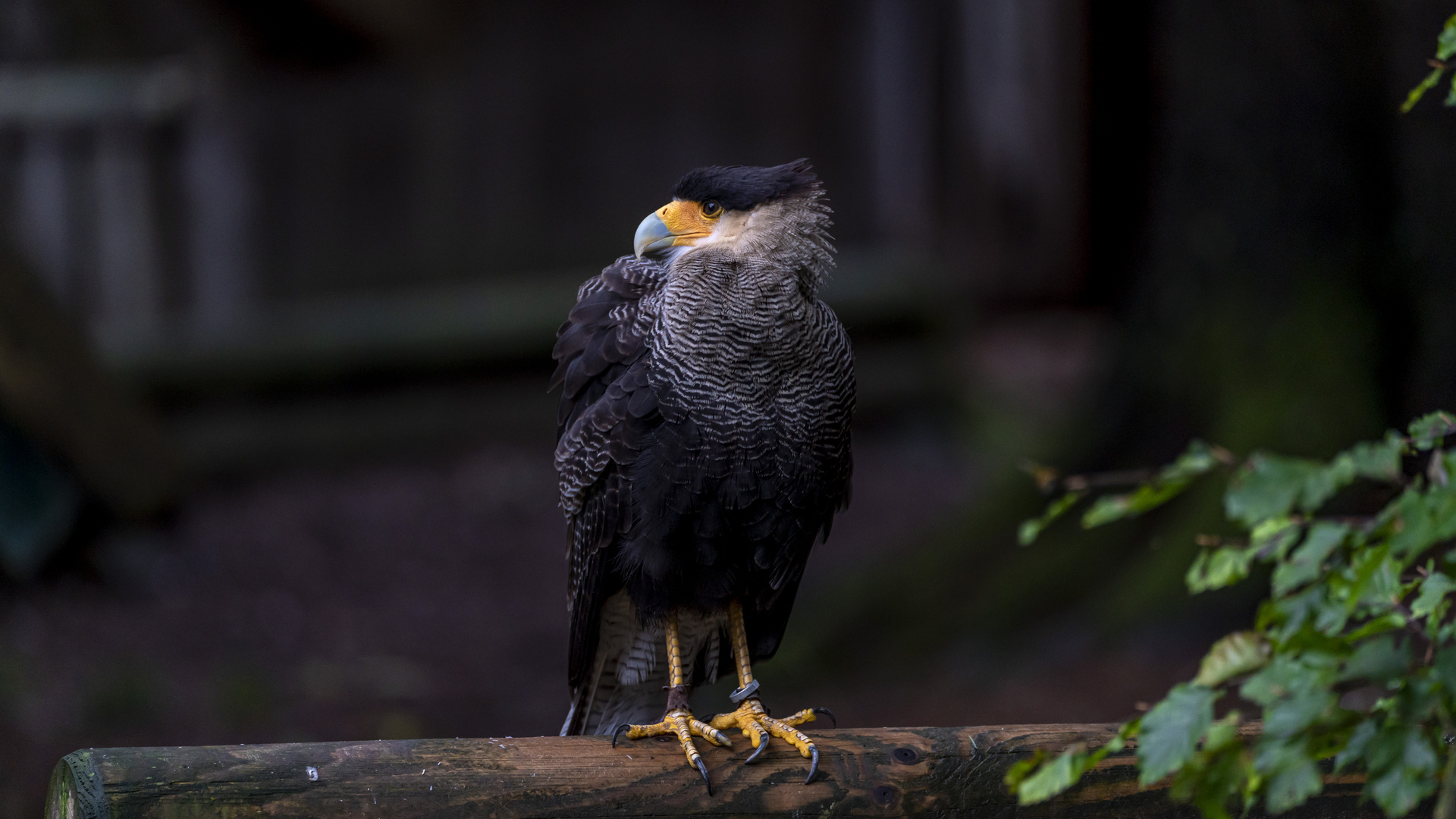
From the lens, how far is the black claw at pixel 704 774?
234 cm

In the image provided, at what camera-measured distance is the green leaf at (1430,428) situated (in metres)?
1.45

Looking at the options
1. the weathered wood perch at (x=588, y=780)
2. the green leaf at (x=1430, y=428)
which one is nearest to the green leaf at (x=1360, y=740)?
the green leaf at (x=1430, y=428)

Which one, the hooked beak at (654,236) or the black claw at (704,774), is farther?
the hooked beak at (654,236)

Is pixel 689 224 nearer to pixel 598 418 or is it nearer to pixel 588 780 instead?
pixel 598 418

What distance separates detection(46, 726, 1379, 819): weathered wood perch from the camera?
2.04 m

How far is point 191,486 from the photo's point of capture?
6289 mm

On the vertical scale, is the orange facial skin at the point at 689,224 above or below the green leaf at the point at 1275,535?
above

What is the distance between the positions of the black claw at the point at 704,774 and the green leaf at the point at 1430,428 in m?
1.37

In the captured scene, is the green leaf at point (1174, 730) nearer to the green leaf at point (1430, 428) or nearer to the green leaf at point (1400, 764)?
the green leaf at point (1400, 764)

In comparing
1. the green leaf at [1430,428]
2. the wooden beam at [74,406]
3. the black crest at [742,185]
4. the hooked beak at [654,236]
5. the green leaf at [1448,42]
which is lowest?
the wooden beam at [74,406]

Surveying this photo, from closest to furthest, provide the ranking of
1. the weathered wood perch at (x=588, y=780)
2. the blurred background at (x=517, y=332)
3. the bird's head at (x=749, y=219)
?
the weathered wood perch at (x=588, y=780), the bird's head at (x=749, y=219), the blurred background at (x=517, y=332)

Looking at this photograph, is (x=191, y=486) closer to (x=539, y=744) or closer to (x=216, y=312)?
(x=216, y=312)

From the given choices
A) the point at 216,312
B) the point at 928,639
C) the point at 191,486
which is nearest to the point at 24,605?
the point at 191,486

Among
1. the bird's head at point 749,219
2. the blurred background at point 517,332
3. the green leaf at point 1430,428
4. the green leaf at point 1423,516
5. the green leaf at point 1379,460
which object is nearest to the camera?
the green leaf at point 1423,516
